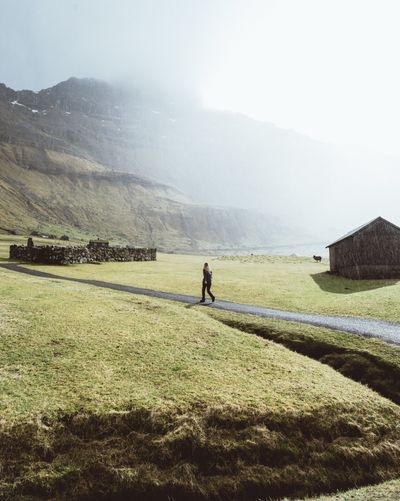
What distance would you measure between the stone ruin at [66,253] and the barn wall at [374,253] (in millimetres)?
38384

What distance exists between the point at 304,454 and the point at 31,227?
169 metres

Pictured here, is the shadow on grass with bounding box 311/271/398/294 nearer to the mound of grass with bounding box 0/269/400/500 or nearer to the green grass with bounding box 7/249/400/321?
the green grass with bounding box 7/249/400/321

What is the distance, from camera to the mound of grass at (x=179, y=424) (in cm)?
973

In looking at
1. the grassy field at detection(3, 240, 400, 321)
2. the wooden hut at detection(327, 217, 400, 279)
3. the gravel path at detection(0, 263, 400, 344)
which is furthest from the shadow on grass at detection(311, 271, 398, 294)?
the gravel path at detection(0, 263, 400, 344)

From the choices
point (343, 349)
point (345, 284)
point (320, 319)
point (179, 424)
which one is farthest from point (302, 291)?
point (179, 424)

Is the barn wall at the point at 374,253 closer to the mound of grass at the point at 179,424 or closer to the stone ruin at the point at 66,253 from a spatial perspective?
the mound of grass at the point at 179,424

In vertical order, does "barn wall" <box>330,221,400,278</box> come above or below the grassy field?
above

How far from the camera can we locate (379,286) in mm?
37969

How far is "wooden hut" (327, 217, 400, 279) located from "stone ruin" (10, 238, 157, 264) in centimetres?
3832

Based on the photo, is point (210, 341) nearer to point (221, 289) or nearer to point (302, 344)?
point (302, 344)

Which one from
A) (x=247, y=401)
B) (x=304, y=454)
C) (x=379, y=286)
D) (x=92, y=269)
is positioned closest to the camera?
(x=304, y=454)

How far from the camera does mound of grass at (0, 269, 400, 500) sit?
9.73 metres

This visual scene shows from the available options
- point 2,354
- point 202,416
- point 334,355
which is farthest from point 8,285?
point 334,355

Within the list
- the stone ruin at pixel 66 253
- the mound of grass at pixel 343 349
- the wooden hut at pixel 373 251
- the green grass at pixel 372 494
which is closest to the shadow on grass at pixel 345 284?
the wooden hut at pixel 373 251
